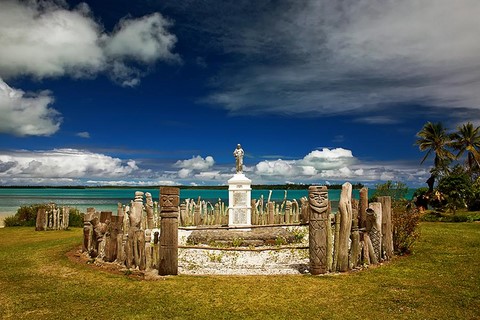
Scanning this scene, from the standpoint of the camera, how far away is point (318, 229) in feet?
33.1

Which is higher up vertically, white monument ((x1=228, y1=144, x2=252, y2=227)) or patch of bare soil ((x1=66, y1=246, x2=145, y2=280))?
white monument ((x1=228, y1=144, x2=252, y2=227))

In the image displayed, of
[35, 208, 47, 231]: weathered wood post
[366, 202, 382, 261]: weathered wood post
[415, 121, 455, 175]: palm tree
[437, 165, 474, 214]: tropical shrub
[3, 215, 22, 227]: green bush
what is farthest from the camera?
[415, 121, 455, 175]: palm tree

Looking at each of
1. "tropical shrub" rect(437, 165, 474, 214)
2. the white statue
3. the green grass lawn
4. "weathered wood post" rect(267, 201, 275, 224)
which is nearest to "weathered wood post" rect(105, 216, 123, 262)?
the green grass lawn

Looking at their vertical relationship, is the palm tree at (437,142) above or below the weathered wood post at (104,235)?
above

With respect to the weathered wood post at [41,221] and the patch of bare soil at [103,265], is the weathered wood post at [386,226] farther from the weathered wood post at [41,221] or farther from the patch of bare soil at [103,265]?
the weathered wood post at [41,221]

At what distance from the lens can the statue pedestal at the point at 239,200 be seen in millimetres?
19203

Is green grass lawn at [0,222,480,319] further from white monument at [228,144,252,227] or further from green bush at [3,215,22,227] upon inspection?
green bush at [3,215,22,227]

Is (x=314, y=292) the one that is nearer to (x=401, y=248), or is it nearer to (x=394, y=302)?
(x=394, y=302)

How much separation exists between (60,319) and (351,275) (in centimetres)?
693

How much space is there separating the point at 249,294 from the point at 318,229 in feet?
9.49

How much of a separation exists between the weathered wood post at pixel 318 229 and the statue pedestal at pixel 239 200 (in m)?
9.12

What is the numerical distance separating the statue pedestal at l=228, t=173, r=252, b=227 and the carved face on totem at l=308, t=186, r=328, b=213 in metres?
9.11

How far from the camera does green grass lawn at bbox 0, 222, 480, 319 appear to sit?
717cm

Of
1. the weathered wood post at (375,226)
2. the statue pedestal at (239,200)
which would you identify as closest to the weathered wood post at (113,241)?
the weathered wood post at (375,226)
